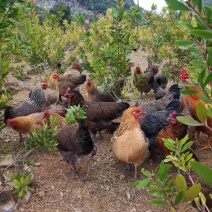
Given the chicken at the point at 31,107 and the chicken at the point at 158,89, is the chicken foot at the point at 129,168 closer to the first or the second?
the chicken at the point at 31,107

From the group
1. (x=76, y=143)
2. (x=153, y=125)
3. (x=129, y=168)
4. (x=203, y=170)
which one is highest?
(x=203, y=170)

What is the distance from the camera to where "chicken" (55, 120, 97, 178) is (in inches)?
150

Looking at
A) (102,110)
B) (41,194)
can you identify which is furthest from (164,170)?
(102,110)

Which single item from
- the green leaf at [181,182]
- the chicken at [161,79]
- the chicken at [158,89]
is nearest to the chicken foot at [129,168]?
the chicken at [158,89]

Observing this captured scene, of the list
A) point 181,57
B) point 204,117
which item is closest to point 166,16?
point 181,57

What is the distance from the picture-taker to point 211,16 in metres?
0.88

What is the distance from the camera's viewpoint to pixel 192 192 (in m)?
1.17

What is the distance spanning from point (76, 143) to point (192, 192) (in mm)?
2848

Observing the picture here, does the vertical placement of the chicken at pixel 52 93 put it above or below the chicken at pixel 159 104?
below

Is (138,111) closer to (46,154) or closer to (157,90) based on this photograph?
(46,154)

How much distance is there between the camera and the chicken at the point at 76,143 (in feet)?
12.5

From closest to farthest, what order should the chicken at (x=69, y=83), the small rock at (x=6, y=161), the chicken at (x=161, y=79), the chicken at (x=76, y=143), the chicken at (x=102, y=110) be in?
the chicken at (x=76, y=143) → the small rock at (x=6, y=161) → the chicken at (x=102, y=110) → the chicken at (x=161, y=79) → the chicken at (x=69, y=83)

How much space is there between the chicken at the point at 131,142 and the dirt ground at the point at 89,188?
0.35 meters

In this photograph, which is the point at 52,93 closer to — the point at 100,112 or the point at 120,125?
the point at 100,112
